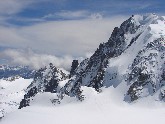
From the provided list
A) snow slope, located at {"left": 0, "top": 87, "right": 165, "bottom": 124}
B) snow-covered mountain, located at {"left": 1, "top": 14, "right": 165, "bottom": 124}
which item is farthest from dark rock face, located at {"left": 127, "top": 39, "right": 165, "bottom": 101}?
snow slope, located at {"left": 0, "top": 87, "right": 165, "bottom": 124}

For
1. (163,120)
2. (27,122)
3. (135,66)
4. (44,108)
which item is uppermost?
(135,66)

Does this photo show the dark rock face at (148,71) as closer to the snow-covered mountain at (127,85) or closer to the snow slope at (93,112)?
the snow-covered mountain at (127,85)

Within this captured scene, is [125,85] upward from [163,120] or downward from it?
upward

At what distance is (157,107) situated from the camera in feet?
515

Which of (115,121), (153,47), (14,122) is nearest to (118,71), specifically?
(153,47)

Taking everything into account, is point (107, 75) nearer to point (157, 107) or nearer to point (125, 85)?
point (125, 85)

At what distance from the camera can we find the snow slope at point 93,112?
14512 cm

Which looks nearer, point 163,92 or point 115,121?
point 115,121

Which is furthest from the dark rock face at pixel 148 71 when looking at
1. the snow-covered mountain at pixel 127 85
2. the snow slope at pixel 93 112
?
the snow slope at pixel 93 112

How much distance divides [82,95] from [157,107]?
126 ft

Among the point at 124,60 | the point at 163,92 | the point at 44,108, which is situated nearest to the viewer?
the point at 163,92

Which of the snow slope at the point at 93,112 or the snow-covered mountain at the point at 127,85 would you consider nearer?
the snow slope at the point at 93,112

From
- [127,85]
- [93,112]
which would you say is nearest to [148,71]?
[127,85]

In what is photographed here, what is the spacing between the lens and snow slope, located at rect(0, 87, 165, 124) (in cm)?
14512
